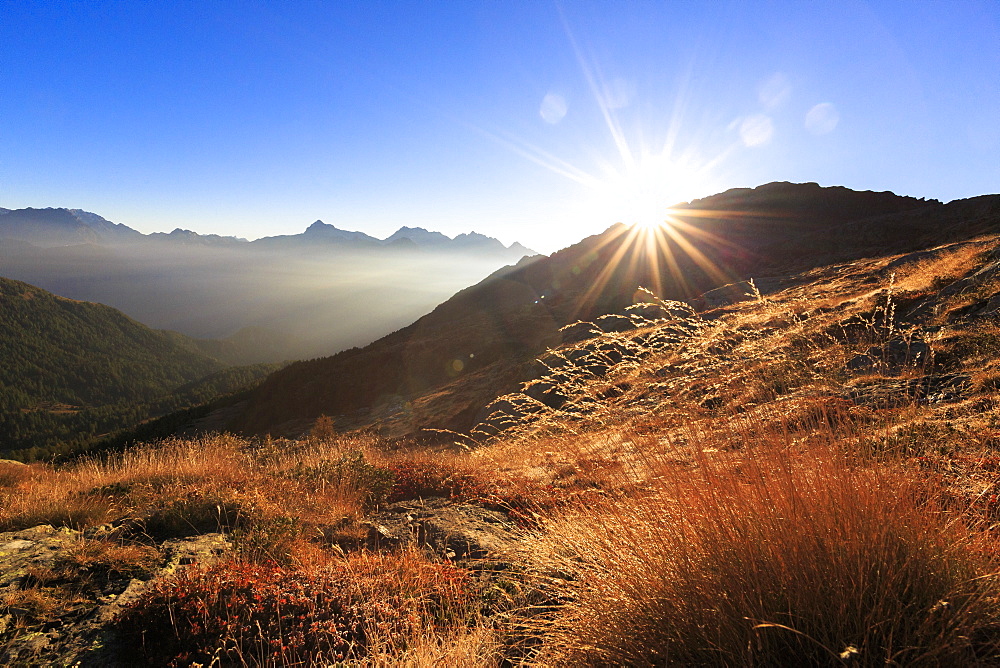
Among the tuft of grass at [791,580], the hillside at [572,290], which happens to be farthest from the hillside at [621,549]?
the hillside at [572,290]

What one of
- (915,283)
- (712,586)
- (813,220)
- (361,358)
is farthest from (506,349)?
(813,220)

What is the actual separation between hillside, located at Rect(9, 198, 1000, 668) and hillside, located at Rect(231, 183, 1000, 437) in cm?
1610

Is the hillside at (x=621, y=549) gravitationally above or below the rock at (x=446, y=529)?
above

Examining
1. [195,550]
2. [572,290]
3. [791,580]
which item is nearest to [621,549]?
[791,580]

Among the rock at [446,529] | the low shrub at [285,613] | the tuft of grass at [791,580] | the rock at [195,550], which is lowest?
the rock at [446,529]

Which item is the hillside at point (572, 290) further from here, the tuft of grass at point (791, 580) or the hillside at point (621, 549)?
the tuft of grass at point (791, 580)

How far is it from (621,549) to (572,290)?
5374 cm

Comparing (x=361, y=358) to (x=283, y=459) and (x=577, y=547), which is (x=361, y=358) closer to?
(x=283, y=459)

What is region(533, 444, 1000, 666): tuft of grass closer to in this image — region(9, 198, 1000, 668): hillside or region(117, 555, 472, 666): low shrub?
region(9, 198, 1000, 668): hillside

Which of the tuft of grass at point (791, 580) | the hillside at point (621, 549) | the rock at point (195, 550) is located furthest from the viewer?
the rock at point (195, 550)

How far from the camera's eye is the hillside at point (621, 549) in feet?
5.63

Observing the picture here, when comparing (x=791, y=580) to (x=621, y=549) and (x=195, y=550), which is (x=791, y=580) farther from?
(x=195, y=550)

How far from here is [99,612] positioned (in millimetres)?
3043

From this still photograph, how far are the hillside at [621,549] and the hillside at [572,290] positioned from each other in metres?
16.1
